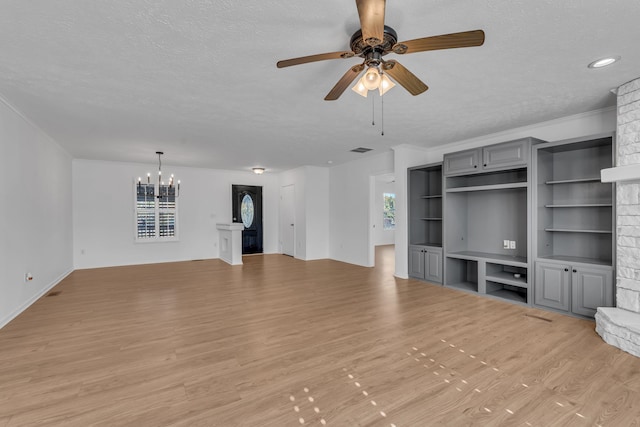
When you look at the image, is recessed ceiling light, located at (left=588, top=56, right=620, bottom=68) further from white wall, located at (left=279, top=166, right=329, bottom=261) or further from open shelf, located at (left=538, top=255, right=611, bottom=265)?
white wall, located at (left=279, top=166, right=329, bottom=261)

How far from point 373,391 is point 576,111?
4279mm

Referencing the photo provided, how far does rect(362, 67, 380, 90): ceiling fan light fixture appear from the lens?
7.17 feet

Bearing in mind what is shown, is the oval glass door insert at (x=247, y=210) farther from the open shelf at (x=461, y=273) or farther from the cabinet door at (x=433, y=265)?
the open shelf at (x=461, y=273)

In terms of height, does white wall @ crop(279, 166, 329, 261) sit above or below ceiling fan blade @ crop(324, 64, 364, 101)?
below

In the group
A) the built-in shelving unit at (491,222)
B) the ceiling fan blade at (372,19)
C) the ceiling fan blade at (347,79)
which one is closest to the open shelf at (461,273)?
the built-in shelving unit at (491,222)

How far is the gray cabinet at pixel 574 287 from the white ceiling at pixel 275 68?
200 cm

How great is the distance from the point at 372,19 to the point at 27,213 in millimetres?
5043

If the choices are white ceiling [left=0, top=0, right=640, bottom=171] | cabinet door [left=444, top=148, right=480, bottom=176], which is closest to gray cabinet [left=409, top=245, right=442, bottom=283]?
cabinet door [left=444, top=148, right=480, bottom=176]

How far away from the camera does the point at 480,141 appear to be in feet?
17.1

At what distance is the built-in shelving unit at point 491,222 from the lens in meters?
4.27

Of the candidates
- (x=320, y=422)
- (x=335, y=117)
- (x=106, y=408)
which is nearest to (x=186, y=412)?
(x=106, y=408)

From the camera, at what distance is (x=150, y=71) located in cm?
274

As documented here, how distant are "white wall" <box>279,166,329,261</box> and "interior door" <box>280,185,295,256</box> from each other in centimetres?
25

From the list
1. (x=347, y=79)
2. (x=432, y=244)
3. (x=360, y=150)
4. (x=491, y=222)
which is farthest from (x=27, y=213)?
(x=491, y=222)
